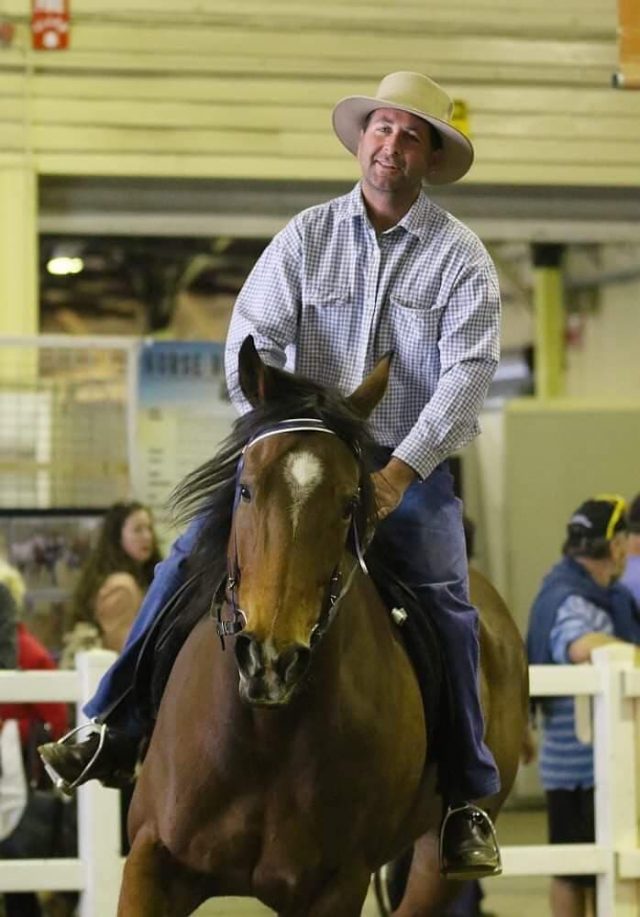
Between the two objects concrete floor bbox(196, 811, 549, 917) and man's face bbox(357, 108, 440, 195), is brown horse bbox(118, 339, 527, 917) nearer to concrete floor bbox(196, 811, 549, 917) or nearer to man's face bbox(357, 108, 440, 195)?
man's face bbox(357, 108, 440, 195)

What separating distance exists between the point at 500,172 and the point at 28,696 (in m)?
6.15

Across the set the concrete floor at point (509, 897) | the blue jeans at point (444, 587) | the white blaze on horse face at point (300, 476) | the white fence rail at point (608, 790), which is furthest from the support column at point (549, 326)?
the white blaze on horse face at point (300, 476)

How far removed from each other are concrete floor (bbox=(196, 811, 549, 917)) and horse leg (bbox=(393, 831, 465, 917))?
177 centimetres

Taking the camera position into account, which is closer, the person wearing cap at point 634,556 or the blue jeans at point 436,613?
the blue jeans at point 436,613

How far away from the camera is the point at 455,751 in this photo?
4.52 metres

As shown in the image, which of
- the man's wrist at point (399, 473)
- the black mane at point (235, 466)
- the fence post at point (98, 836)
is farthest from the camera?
the fence post at point (98, 836)

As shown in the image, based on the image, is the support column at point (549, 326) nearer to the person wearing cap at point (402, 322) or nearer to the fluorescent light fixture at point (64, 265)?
the fluorescent light fixture at point (64, 265)

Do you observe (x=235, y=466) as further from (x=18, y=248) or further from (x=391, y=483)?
(x=18, y=248)

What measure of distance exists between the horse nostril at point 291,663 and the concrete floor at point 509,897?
4043 millimetres

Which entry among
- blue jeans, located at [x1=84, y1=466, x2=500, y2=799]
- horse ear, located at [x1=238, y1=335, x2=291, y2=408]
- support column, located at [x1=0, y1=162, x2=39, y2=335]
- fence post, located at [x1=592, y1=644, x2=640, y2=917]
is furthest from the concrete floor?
support column, located at [x1=0, y1=162, x2=39, y2=335]

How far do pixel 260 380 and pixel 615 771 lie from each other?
3376 mm

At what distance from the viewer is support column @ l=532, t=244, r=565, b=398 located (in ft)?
41.6

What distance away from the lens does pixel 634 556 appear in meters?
8.67

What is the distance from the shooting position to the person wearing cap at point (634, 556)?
27.8 feet
